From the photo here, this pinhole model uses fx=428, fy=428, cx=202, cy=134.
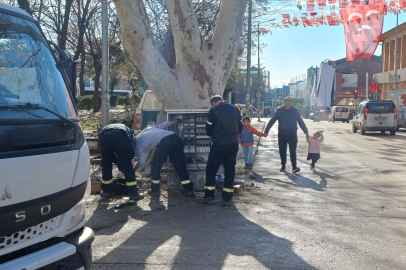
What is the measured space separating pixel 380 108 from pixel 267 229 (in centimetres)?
1906

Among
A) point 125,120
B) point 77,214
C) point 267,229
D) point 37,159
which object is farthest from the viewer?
point 125,120

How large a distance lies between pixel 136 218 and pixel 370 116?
63.6ft

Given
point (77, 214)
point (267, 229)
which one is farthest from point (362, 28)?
point (77, 214)

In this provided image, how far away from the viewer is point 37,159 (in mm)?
3035

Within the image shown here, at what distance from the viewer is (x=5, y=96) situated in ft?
10.7

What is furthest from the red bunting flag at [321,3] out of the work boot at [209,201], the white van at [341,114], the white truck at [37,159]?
the white van at [341,114]

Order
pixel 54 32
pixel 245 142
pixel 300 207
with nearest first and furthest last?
pixel 300 207 → pixel 245 142 → pixel 54 32

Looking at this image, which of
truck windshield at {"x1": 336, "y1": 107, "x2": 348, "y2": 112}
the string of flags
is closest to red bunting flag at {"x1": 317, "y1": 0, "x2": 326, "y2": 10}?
the string of flags

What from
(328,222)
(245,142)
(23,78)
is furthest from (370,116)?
(23,78)

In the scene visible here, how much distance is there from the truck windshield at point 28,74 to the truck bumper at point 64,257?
0.98 m

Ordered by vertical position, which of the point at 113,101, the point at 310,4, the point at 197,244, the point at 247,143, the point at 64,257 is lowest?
the point at 197,244

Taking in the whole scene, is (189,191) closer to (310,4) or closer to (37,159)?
(37,159)

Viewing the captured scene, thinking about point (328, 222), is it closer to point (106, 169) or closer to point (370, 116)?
point (106, 169)

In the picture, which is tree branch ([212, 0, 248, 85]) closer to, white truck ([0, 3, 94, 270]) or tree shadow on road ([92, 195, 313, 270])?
tree shadow on road ([92, 195, 313, 270])
